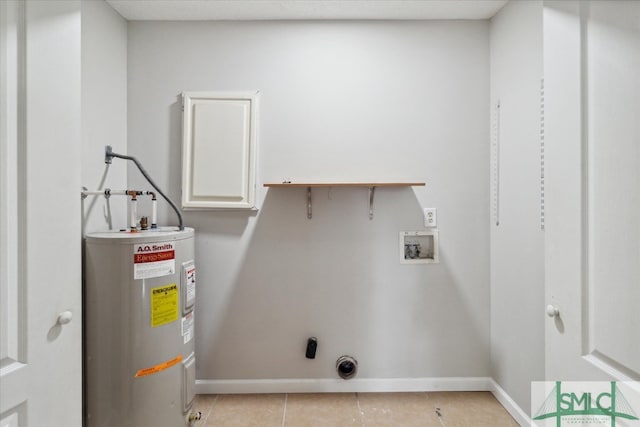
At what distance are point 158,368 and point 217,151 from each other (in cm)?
125

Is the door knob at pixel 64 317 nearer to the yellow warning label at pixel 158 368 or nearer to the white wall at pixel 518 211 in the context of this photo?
the yellow warning label at pixel 158 368

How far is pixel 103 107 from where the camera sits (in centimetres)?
184

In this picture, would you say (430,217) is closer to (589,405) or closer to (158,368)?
(589,405)

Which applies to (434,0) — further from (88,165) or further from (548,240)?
(88,165)

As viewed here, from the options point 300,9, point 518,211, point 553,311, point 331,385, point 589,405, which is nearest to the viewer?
point 589,405

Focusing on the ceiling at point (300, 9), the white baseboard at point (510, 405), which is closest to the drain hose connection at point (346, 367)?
the white baseboard at point (510, 405)

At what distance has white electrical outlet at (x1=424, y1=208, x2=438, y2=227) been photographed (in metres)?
2.06

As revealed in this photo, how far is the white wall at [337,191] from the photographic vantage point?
2051 millimetres

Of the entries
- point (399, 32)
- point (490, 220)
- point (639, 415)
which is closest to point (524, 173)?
point (490, 220)

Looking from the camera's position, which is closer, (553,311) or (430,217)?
(553,311)

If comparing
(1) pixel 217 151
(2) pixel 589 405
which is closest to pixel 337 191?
(1) pixel 217 151

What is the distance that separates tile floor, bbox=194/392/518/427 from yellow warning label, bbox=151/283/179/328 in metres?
0.70

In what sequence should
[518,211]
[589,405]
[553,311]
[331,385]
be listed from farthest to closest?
1. [331,385]
2. [518,211]
3. [553,311]
4. [589,405]

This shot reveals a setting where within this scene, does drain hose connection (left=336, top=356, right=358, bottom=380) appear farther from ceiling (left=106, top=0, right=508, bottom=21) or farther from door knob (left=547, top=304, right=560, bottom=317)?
ceiling (left=106, top=0, right=508, bottom=21)
